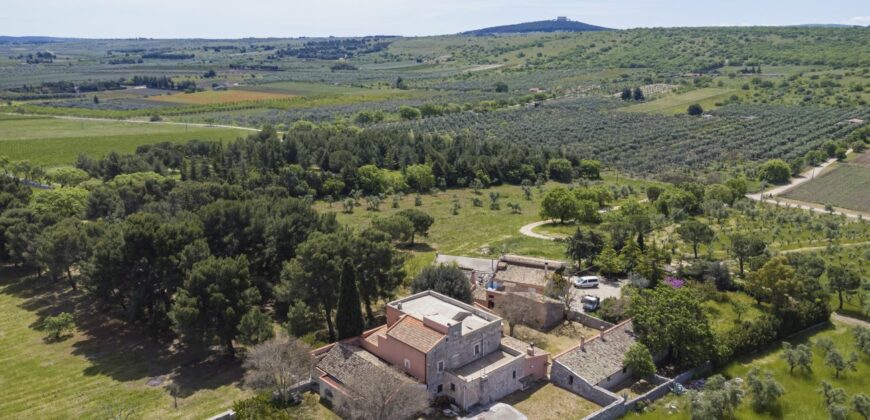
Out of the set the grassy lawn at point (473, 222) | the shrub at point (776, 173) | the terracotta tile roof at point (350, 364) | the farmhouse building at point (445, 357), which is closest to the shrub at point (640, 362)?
the farmhouse building at point (445, 357)

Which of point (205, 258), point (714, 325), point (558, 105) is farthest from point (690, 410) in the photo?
point (558, 105)

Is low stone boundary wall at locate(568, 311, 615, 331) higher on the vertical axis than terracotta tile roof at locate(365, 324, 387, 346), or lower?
lower

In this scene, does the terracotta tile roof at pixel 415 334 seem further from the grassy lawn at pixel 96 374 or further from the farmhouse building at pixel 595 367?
the grassy lawn at pixel 96 374

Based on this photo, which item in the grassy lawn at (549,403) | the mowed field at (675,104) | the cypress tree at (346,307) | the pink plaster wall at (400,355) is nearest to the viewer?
the grassy lawn at (549,403)

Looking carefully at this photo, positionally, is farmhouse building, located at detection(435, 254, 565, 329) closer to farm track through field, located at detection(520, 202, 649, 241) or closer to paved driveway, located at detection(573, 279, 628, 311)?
paved driveway, located at detection(573, 279, 628, 311)

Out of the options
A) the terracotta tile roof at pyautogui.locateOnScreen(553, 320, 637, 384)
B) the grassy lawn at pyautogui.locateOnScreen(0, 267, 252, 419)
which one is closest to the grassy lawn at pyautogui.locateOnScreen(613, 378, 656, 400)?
the terracotta tile roof at pyautogui.locateOnScreen(553, 320, 637, 384)

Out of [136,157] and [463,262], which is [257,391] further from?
[136,157]

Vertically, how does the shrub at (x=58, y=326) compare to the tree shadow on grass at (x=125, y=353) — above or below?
above
